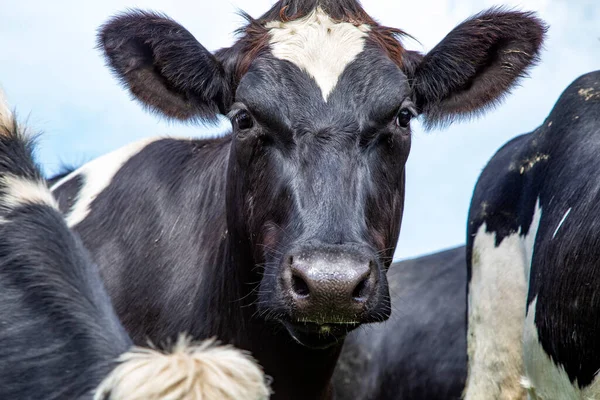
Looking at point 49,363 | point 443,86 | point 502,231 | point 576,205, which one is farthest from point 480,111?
point 49,363

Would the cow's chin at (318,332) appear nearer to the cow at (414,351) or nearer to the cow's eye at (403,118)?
the cow's eye at (403,118)

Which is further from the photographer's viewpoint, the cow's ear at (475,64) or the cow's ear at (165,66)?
the cow's ear at (475,64)

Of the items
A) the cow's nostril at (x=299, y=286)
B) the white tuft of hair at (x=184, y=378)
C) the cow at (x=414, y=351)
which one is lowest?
the cow at (x=414, y=351)

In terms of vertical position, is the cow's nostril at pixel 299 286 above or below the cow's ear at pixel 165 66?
below

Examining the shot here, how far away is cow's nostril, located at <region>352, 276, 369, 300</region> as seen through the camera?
427 centimetres

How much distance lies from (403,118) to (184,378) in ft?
9.12

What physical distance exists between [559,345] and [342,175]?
1767 mm

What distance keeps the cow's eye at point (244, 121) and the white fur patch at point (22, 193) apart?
1469 millimetres

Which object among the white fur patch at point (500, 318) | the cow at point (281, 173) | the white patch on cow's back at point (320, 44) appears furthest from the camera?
the white fur patch at point (500, 318)

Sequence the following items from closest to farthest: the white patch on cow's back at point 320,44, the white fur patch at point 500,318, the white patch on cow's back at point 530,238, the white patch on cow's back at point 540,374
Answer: the white patch on cow's back at point 320,44, the white patch on cow's back at point 540,374, the white patch on cow's back at point 530,238, the white fur patch at point 500,318

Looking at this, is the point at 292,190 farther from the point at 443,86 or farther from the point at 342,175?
the point at 443,86

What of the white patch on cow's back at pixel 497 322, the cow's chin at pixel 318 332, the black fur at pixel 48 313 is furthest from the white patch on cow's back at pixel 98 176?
the black fur at pixel 48 313

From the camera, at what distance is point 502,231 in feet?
22.6

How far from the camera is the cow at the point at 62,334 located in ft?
8.74
